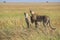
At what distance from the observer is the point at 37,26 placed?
13320 mm

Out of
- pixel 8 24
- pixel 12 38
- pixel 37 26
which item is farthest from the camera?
pixel 8 24

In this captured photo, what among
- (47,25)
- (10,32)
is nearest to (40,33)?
(10,32)

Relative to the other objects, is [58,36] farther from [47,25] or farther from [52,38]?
[47,25]

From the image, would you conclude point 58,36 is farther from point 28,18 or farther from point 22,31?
point 28,18

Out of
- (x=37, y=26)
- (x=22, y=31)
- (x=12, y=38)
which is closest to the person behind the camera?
(x=12, y=38)

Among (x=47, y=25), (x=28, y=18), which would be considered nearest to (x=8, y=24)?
(x=28, y=18)

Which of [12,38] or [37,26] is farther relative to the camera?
[37,26]

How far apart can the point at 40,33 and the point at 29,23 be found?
6.54 feet

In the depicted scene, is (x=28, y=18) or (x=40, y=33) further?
(x=28, y=18)

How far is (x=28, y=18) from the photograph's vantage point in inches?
574

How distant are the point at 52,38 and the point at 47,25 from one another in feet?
9.06

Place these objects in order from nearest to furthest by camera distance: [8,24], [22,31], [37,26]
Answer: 1. [22,31]
2. [37,26]
3. [8,24]

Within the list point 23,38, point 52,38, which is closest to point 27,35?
point 23,38

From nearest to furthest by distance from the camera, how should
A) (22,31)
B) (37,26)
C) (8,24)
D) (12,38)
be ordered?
(12,38), (22,31), (37,26), (8,24)
